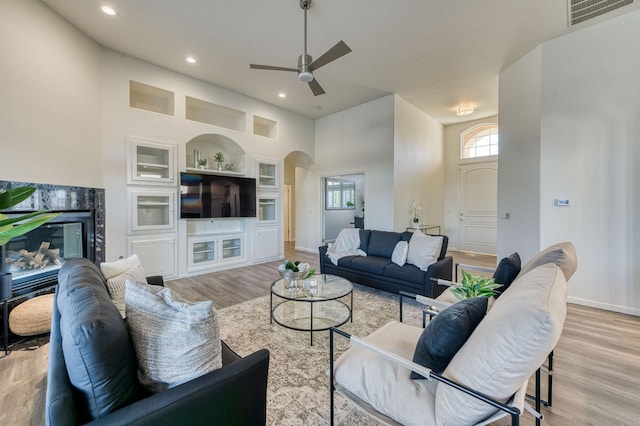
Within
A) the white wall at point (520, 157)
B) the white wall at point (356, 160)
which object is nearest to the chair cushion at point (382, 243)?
the white wall at point (356, 160)

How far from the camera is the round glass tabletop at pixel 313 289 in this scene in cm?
255

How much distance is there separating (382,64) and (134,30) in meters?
3.45

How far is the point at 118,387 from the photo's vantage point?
92cm

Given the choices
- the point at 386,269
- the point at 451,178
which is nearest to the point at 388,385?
the point at 386,269

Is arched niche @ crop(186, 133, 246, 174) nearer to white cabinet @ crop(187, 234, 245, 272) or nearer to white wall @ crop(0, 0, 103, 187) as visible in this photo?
white cabinet @ crop(187, 234, 245, 272)

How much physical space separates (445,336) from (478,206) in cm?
666

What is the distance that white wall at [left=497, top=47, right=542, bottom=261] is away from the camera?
365cm

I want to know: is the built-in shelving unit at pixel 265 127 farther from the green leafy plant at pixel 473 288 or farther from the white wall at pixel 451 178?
the green leafy plant at pixel 473 288

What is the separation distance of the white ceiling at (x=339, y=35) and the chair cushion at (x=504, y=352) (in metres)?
3.19

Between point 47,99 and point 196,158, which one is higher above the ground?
point 47,99

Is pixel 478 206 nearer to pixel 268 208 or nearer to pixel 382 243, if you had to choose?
pixel 382 243

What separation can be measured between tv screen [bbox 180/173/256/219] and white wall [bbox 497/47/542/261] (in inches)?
179

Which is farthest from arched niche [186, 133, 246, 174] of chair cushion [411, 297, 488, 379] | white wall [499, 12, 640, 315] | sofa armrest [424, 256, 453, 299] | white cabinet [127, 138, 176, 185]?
white wall [499, 12, 640, 315]

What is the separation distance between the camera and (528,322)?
88cm
